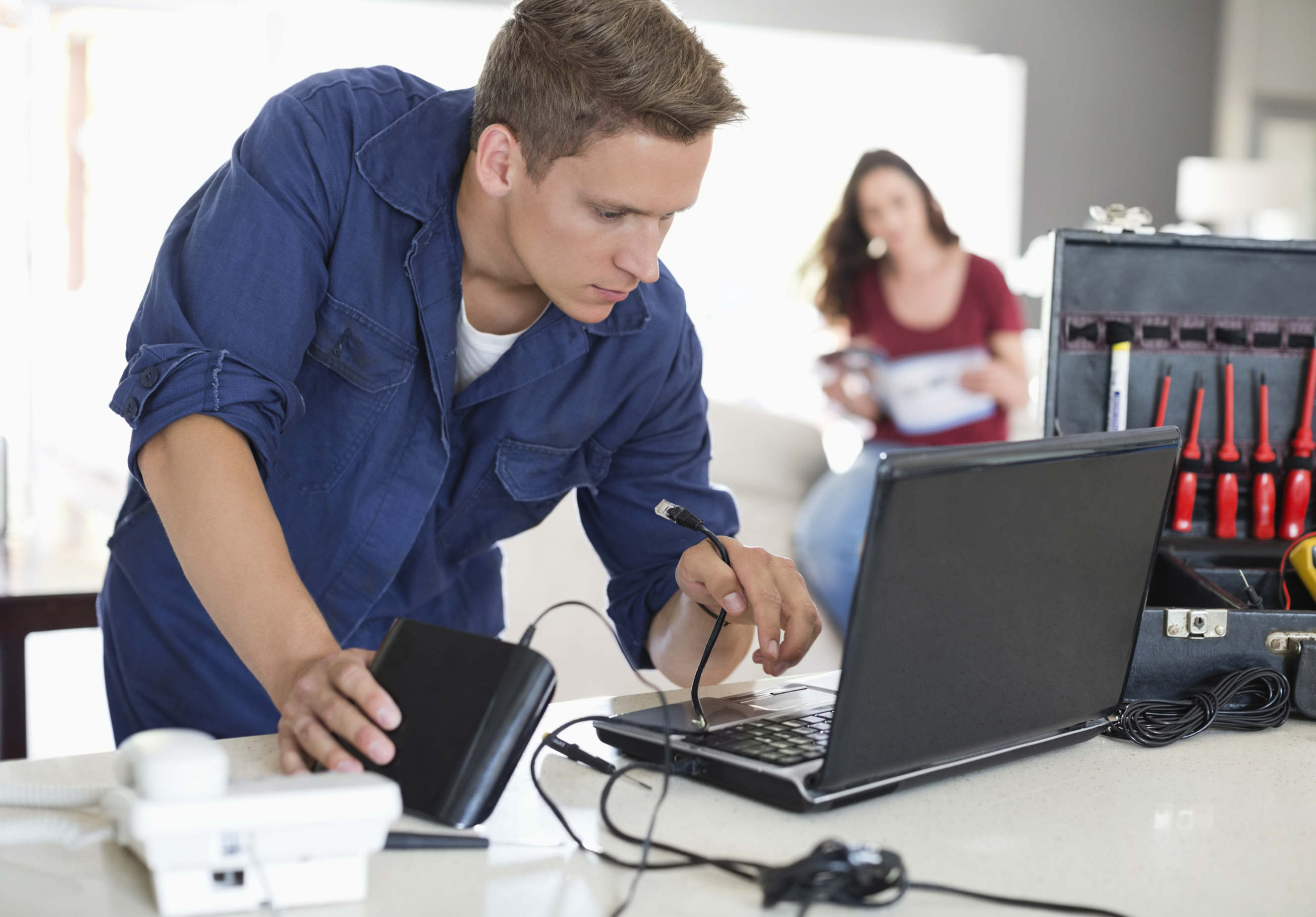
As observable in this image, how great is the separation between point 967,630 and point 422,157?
2.04 feet

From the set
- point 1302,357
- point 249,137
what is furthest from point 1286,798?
point 249,137

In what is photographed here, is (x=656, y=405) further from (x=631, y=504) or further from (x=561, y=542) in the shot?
(x=561, y=542)

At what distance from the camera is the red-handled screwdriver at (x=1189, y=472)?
132 centimetres

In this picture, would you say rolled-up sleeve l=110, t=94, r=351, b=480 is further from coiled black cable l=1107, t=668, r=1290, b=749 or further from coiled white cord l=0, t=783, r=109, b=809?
coiled black cable l=1107, t=668, r=1290, b=749

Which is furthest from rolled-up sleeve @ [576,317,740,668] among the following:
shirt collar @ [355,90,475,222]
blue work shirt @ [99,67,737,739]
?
shirt collar @ [355,90,475,222]

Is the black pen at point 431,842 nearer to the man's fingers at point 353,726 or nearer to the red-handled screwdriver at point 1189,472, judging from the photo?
the man's fingers at point 353,726

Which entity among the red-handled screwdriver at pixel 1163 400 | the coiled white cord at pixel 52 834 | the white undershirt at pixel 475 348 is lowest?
the coiled white cord at pixel 52 834

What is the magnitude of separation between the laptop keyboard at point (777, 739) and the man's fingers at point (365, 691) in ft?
0.68

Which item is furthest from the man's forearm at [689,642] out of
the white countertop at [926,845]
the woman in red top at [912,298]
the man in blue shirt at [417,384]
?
the woman in red top at [912,298]

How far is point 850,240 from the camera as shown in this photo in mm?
2947

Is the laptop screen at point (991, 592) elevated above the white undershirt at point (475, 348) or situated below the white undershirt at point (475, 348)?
below

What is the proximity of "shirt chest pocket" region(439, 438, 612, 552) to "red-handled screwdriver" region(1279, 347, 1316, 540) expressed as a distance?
74cm

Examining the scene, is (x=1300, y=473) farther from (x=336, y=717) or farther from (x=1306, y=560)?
(x=336, y=717)

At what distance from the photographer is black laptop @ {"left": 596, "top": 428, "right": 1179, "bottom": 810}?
659 millimetres
